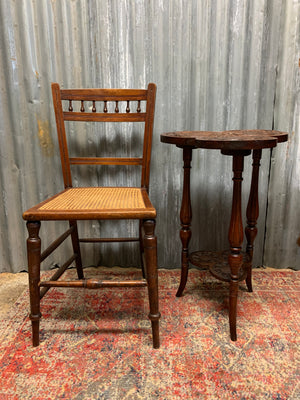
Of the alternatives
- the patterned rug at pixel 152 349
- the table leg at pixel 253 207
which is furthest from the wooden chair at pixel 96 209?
the table leg at pixel 253 207

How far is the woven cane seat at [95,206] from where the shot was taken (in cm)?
132

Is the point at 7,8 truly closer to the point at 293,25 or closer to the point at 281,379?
the point at 293,25

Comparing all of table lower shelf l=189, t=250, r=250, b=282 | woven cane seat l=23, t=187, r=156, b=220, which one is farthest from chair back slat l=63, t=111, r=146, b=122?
table lower shelf l=189, t=250, r=250, b=282

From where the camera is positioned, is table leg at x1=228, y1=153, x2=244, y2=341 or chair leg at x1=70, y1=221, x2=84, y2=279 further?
chair leg at x1=70, y1=221, x2=84, y2=279

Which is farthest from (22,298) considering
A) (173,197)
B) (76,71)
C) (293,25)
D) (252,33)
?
(293,25)

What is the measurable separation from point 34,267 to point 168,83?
52.1 inches

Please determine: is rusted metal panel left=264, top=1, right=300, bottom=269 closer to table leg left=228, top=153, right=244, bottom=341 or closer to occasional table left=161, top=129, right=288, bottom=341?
occasional table left=161, top=129, right=288, bottom=341

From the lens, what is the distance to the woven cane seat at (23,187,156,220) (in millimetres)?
1318

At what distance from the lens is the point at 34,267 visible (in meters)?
1.38

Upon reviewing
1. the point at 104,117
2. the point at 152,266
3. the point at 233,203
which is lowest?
the point at 152,266

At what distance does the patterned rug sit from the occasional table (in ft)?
0.46

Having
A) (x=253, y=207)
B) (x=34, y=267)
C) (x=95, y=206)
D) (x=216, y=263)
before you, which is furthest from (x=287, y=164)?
(x=34, y=267)

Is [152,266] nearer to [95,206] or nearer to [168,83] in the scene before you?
[95,206]

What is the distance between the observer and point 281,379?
49.2 inches
